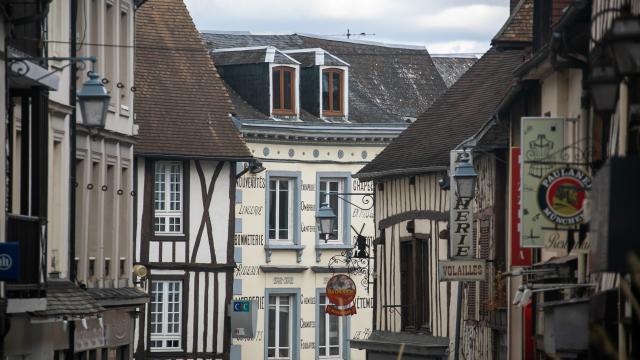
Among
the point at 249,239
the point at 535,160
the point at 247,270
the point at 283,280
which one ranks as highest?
the point at 535,160

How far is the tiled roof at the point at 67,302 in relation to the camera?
20484 millimetres

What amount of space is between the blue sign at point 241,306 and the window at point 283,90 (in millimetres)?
6612

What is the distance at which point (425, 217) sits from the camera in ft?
106

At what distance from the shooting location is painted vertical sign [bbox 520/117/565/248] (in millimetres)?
18234

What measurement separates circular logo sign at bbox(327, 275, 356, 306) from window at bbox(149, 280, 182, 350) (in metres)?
3.03

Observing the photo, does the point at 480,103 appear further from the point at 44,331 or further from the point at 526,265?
the point at 44,331

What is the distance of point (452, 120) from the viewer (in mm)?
32875

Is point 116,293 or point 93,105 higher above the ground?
point 93,105

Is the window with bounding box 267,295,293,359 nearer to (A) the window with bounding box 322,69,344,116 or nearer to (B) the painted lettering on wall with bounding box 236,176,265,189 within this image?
(B) the painted lettering on wall with bounding box 236,176,265,189

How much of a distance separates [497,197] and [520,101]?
3.14m

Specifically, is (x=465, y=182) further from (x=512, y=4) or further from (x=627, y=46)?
(x=627, y=46)

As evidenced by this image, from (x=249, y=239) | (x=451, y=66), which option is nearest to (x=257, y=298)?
(x=249, y=239)

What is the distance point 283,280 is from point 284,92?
14.8ft

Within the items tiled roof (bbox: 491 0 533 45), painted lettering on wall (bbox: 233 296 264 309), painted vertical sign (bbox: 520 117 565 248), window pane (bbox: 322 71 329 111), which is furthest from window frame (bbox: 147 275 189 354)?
painted vertical sign (bbox: 520 117 565 248)
